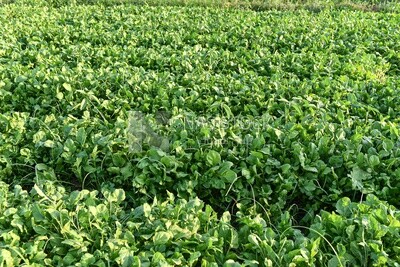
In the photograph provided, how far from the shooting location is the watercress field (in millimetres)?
2463

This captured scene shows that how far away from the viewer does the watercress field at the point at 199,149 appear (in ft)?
8.08

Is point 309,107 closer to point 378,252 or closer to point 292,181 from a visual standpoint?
point 292,181

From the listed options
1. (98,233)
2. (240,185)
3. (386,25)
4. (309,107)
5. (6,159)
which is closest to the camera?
(98,233)

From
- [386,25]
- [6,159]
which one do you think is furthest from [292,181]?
[386,25]

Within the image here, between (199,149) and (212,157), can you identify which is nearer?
(212,157)

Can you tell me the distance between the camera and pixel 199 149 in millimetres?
3482

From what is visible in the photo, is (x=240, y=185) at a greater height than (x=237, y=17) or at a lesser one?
lesser

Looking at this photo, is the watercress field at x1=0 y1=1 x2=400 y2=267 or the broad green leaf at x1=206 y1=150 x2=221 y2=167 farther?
the broad green leaf at x1=206 y1=150 x2=221 y2=167

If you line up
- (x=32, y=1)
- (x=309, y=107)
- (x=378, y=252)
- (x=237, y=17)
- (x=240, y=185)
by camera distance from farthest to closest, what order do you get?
1. (x=32, y=1)
2. (x=237, y=17)
3. (x=309, y=107)
4. (x=240, y=185)
5. (x=378, y=252)

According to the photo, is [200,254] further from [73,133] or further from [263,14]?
[263,14]

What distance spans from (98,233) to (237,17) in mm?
5777

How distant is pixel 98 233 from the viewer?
2.57m

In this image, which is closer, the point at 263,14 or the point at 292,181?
the point at 292,181

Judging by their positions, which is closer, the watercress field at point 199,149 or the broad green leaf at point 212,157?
the watercress field at point 199,149
